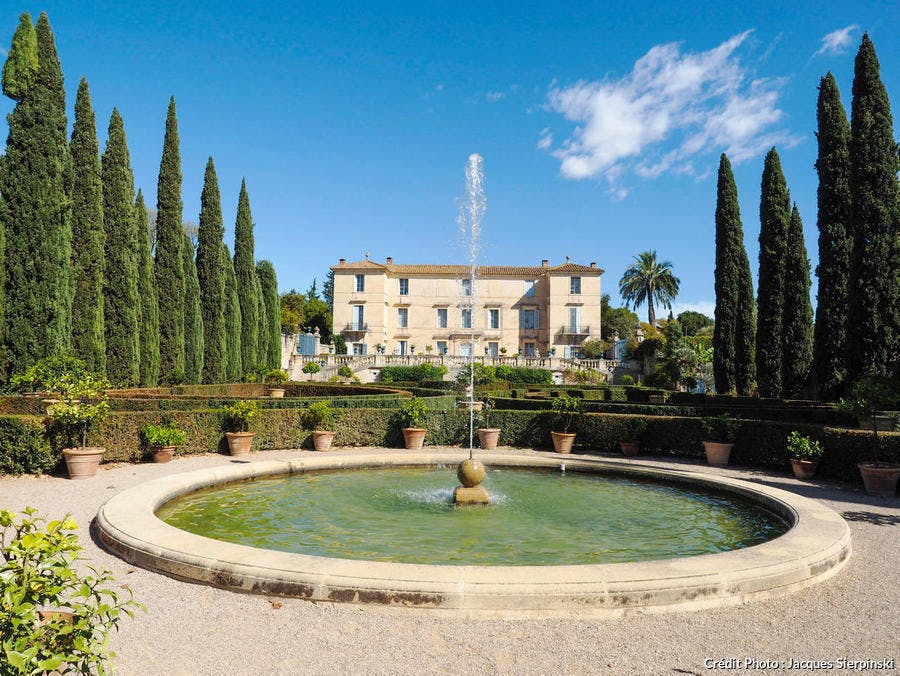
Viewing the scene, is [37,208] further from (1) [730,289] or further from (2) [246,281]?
(1) [730,289]

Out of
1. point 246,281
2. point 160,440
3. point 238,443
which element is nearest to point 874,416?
point 238,443

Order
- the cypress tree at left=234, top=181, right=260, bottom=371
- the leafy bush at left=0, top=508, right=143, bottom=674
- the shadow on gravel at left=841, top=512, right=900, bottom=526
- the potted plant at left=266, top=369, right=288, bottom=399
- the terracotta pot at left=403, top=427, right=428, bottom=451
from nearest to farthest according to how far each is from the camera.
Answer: the leafy bush at left=0, top=508, right=143, bottom=674 < the shadow on gravel at left=841, top=512, right=900, bottom=526 < the terracotta pot at left=403, top=427, right=428, bottom=451 < the potted plant at left=266, top=369, right=288, bottom=399 < the cypress tree at left=234, top=181, right=260, bottom=371

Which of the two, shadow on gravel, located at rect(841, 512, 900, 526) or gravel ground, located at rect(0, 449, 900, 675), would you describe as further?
shadow on gravel, located at rect(841, 512, 900, 526)

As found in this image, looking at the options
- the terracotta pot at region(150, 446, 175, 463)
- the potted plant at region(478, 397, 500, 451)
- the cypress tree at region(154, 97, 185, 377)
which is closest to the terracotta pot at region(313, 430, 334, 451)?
the terracotta pot at region(150, 446, 175, 463)

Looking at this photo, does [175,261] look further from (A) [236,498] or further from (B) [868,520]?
(B) [868,520]

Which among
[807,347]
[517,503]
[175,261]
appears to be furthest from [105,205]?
[807,347]

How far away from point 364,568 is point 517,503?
4.04 meters

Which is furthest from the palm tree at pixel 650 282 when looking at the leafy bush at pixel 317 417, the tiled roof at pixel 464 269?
the leafy bush at pixel 317 417

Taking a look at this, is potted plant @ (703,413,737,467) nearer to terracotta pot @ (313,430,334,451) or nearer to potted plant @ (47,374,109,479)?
terracotta pot @ (313,430,334,451)

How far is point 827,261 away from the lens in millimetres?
17703

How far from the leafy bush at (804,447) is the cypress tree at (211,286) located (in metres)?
25.8

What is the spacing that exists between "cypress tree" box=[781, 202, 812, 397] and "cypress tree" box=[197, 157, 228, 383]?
25.1 m

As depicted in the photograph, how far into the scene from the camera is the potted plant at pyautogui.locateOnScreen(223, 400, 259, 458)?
1162cm

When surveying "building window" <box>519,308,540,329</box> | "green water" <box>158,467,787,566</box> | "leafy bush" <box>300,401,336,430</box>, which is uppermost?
"building window" <box>519,308,540,329</box>
